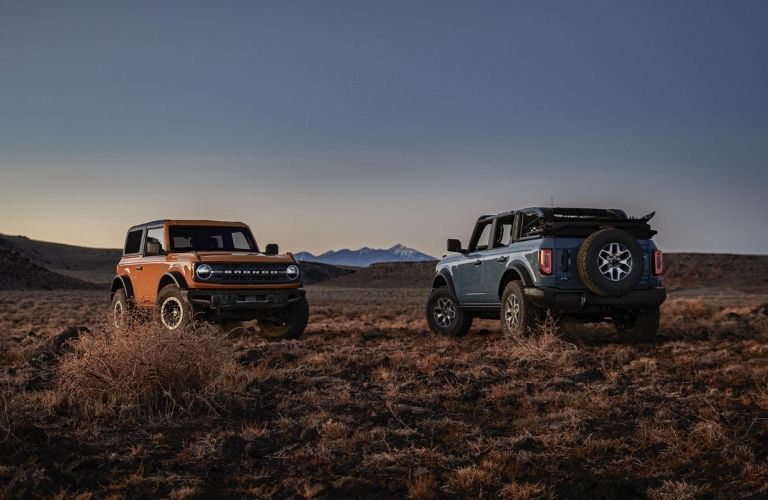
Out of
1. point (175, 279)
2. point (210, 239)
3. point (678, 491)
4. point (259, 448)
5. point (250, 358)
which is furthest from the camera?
point (210, 239)

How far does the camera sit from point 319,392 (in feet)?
24.1

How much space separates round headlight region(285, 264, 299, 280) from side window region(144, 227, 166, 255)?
2192 millimetres

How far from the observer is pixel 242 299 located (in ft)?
38.3

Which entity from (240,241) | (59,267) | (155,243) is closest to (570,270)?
(240,241)

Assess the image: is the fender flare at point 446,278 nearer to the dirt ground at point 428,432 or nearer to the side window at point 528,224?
the side window at point 528,224

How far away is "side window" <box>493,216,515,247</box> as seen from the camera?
1180cm

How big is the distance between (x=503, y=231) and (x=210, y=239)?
5.21 m

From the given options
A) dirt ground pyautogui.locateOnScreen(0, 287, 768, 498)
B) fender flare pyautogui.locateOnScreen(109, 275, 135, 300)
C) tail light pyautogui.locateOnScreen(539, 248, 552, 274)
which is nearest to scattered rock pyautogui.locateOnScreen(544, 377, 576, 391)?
dirt ground pyautogui.locateOnScreen(0, 287, 768, 498)

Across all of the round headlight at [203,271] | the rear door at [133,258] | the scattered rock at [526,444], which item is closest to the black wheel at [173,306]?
the round headlight at [203,271]

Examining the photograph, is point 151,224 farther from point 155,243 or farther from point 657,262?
point 657,262

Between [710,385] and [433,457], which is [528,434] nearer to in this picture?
[433,457]

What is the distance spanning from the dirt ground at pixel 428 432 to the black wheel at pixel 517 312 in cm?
61

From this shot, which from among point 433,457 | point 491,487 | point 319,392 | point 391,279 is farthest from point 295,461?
point 391,279

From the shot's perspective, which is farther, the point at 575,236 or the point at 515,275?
the point at 515,275
